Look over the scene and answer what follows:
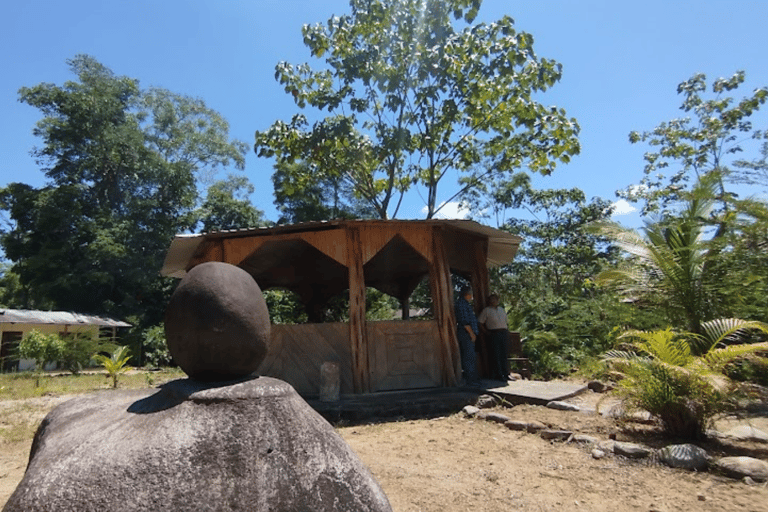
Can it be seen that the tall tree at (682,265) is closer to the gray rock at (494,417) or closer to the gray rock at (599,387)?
the gray rock at (599,387)

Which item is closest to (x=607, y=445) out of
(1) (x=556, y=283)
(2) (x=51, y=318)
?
(1) (x=556, y=283)

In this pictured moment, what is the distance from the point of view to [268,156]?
1514cm

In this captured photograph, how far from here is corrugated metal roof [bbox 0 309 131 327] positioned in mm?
20766

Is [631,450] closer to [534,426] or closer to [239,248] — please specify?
[534,426]

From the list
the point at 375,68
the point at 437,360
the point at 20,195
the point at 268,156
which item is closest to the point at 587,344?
the point at 437,360

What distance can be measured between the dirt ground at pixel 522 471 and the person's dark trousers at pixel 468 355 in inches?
80.0

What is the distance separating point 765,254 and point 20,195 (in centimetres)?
3235

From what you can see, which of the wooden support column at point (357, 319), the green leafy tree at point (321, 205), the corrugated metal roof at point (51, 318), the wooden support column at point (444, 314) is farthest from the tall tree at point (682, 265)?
the corrugated metal roof at point (51, 318)

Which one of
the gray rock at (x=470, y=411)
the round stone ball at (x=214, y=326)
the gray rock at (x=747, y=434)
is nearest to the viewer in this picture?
the round stone ball at (x=214, y=326)

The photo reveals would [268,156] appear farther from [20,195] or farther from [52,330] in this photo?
[20,195]

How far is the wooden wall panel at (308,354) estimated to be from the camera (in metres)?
8.33

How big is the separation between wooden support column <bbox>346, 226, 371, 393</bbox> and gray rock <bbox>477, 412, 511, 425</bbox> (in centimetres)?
213

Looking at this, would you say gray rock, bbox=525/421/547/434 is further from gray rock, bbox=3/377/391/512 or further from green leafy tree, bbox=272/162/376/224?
green leafy tree, bbox=272/162/376/224

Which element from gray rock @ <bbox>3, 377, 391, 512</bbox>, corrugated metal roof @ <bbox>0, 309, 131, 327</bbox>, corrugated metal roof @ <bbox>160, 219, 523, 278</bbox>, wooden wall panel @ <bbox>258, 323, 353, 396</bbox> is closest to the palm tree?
corrugated metal roof @ <bbox>160, 219, 523, 278</bbox>
